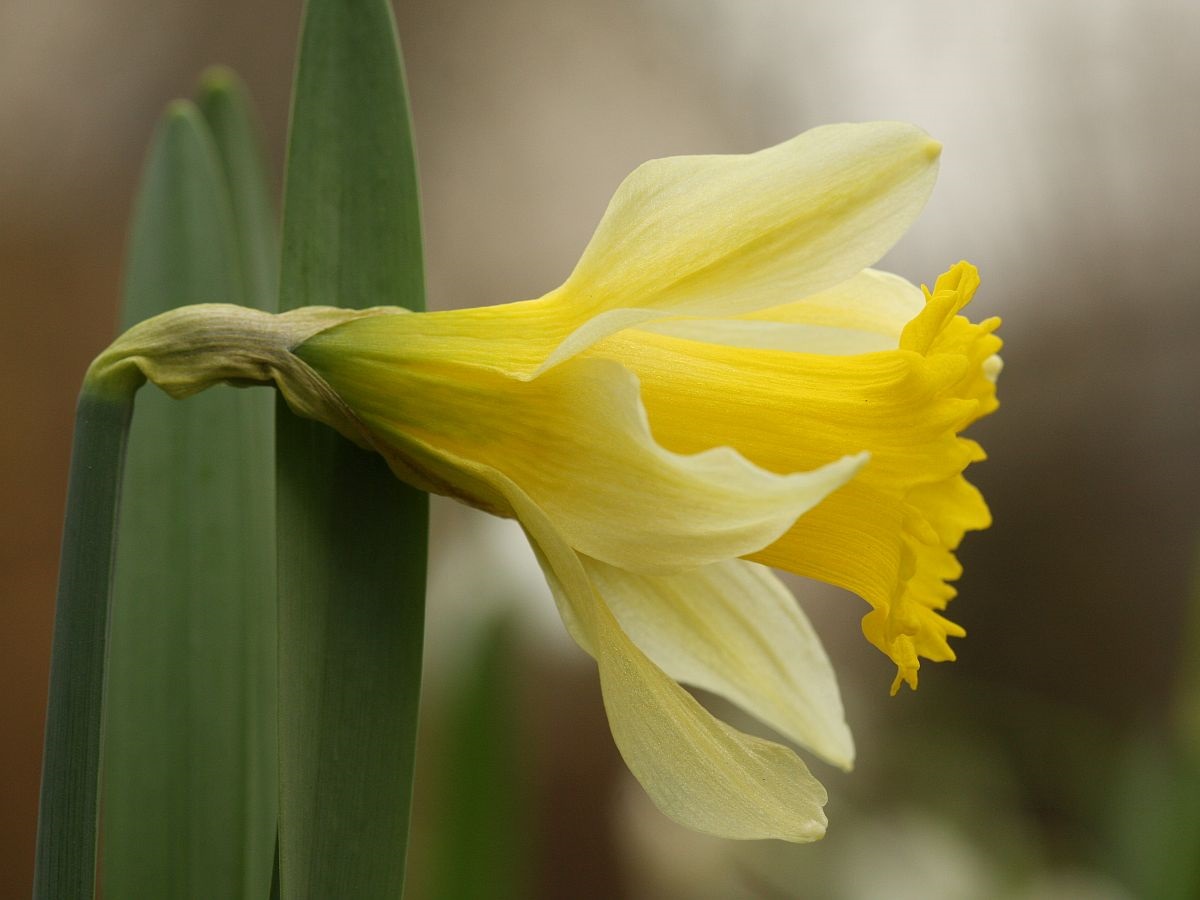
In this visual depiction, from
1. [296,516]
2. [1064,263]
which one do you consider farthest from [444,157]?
[296,516]

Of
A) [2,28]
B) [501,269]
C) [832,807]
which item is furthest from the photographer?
[501,269]

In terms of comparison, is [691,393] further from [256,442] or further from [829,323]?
[256,442]

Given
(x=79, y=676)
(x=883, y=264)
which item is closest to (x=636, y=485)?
(x=79, y=676)

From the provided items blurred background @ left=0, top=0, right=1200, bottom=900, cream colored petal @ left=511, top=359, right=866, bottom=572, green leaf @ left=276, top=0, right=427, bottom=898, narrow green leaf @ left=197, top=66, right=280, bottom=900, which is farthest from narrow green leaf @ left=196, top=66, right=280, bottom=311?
blurred background @ left=0, top=0, right=1200, bottom=900

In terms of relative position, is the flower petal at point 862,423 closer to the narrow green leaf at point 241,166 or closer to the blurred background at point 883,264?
the narrow green leaf at point 241,166

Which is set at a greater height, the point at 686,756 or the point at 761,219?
the point at 761,219

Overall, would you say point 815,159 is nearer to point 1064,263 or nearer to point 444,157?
point 444,157

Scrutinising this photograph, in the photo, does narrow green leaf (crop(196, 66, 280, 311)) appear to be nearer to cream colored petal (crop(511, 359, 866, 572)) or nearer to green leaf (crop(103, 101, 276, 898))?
green leaf (crop(103, 101, 276, 898))
